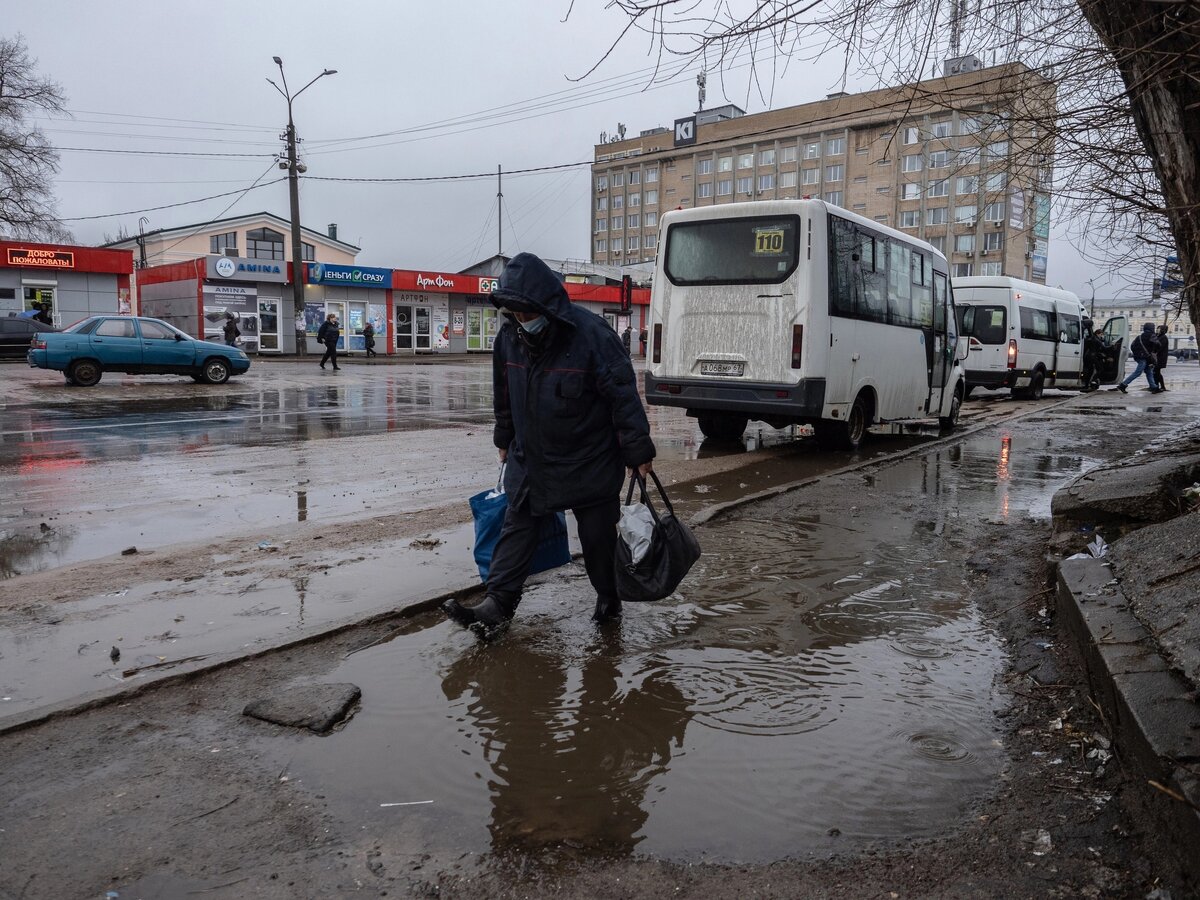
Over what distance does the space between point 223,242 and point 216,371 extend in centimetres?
3521

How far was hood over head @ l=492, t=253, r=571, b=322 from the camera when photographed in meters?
3.96

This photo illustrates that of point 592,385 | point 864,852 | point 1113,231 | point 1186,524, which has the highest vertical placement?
point 1113,231

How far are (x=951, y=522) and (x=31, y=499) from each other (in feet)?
25.9

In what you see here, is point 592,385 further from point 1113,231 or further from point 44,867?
point 1113,231

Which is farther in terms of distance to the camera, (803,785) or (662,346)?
(662,346)

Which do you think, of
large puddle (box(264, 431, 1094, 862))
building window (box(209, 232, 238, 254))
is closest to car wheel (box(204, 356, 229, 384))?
large puddle (box(264, 431, 1094, 862))

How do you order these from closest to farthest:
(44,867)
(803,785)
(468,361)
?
1. (44,867)
2. (803,785)
3. (468,361)

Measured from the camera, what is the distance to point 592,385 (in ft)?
13.6

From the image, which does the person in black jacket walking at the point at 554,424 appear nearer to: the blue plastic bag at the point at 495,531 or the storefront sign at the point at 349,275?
the blue plastic bag at the point at 495,531

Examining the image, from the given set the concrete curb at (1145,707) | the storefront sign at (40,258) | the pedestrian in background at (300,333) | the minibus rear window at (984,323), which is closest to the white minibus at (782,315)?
the concrete curb at (1145,707)

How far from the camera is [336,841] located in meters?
2.69

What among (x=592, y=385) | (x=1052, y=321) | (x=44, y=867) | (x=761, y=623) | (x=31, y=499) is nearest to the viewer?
(x=44, y=867)

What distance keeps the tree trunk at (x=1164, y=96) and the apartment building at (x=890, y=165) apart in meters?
0.85

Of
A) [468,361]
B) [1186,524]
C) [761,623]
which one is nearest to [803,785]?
[761,623]
